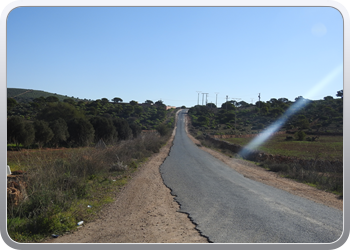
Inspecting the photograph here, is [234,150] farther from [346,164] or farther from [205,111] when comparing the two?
[205,111]

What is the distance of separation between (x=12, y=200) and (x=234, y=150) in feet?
99.1

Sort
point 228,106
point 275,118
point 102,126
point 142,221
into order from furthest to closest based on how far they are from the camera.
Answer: point 228,106, point 275,118, point 102,126, point 142,221

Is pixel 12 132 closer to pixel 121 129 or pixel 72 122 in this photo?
pixel 72 122

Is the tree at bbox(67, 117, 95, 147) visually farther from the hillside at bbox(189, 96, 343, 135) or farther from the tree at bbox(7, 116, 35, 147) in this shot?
the hillside at bbox(189, 96, 343, 135)

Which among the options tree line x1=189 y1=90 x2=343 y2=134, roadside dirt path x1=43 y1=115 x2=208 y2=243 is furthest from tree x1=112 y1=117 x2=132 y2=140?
roadside dirt path x1=43 y1=115 x2=208 y2=243

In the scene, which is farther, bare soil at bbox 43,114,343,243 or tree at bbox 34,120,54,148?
tree at bbox 34,120,54,148

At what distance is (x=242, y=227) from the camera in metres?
5.48

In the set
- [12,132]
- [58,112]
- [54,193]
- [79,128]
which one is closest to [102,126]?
[79,128]

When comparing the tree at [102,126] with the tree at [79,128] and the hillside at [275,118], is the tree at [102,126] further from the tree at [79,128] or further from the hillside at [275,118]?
the hillside at [275,118]

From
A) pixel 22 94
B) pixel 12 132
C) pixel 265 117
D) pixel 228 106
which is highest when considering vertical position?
pixel 228 106

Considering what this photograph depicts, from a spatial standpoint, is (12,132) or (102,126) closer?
(12,132)

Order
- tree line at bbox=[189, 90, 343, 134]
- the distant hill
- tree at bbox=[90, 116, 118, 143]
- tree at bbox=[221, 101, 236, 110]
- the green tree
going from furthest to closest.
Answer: tree at bbox=[221, 101, 236, 110], the green tree, tree at bbox=[90, 116, 118, 143], tree line at bbox=[189, 90, 343, 134], the distant hill

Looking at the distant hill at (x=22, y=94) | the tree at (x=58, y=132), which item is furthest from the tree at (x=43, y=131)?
the distant hill at (x=22, y=94)

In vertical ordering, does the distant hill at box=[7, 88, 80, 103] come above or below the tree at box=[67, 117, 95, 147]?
above
